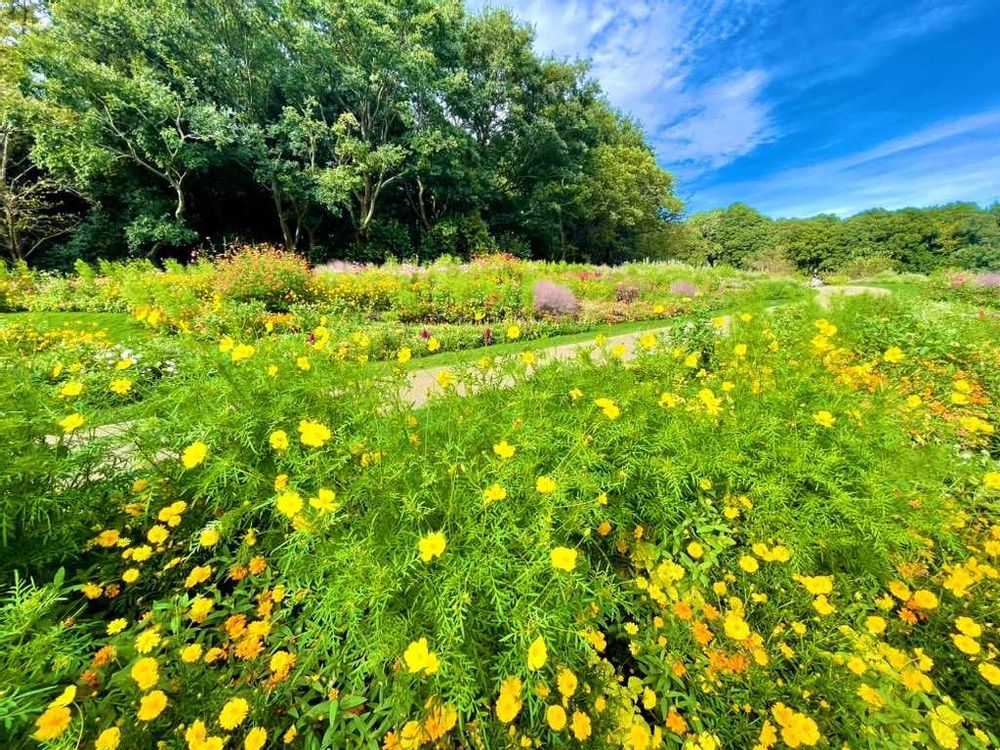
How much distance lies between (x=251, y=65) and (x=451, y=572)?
1997 cm

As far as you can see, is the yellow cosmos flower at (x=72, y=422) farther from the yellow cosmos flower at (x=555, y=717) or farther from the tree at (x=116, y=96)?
the tree at (x=116, y=96)

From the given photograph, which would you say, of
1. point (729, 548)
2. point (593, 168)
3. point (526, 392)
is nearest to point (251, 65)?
point (593, 168)

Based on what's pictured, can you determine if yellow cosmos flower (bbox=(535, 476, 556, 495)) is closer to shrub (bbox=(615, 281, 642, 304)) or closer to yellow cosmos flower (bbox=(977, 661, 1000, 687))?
yellow cosmos flower (bbox=(977, 661, 1000, 687))

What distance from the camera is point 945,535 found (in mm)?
1514

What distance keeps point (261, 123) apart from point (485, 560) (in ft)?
65.6

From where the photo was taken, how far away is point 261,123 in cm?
1518

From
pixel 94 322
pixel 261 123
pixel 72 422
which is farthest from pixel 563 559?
pixel 261 123

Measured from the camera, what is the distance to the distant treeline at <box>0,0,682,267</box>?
12234 mm

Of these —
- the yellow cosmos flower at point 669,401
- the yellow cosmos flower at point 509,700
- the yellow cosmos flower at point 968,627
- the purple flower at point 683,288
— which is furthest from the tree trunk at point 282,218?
the yellow cosmos flower at point 968,627

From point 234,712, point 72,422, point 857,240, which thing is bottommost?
point 234,712

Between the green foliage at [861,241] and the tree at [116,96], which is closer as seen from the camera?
the tree at [116,96]

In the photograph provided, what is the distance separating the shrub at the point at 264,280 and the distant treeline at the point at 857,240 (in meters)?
32.8

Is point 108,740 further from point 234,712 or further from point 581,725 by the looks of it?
point 581,725

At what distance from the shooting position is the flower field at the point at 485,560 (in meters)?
1.10
